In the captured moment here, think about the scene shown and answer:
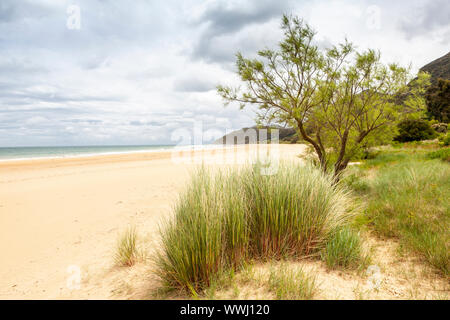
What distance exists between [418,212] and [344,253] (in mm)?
2577

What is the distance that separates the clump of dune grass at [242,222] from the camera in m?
2.84

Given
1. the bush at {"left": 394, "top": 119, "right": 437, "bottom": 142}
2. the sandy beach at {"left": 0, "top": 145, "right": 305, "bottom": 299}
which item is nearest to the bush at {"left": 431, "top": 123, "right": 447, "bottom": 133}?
the bush at {"left": 394, "top": 119, "right": 437, "bottom": 142}

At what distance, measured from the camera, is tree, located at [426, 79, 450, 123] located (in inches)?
1357

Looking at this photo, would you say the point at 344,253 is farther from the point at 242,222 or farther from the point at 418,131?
the point at 418,131

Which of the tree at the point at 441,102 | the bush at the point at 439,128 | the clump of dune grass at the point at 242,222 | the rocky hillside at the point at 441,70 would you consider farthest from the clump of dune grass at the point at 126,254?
the rocky hillside at the point at 441,70

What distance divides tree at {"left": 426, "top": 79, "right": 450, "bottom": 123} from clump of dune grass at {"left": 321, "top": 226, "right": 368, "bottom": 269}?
4144 centimetres

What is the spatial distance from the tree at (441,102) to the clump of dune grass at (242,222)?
4141cm

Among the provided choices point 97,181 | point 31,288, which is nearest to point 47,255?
point 31,288

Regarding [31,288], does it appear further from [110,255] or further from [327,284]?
[327,284]

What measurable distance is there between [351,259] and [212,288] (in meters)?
1.88

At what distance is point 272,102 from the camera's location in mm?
6922

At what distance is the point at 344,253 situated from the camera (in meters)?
3.25

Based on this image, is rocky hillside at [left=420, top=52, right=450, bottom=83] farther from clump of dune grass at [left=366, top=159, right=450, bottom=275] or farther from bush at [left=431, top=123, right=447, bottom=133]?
clump of dune grass at [left=366, top=159, right=450, bottom=275]
